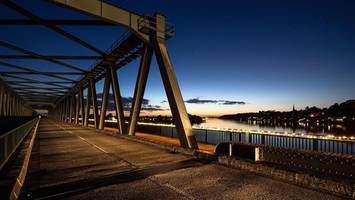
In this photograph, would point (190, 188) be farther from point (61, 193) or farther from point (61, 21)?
point (61, 21)

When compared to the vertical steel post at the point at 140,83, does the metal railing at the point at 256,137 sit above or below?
below

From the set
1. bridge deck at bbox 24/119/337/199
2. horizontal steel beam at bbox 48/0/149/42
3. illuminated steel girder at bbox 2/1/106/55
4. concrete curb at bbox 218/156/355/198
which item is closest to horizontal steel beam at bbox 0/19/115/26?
illuminated steel girder at bbox 2/1/106/55

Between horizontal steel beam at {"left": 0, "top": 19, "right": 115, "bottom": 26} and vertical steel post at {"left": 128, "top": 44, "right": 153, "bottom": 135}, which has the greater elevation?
horizontal steel beam at {"left": 0, "top": 19, "right": 115, "bottom": 26}

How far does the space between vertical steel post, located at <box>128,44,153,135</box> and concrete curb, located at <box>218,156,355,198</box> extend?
1044 cm

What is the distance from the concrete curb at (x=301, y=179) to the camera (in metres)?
5.76

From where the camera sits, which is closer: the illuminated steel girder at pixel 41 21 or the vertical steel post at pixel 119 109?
the illuminated steel girder at pixel 41 21

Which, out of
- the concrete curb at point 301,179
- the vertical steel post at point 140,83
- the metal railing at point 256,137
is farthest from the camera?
the vertical steel post at point 140,83

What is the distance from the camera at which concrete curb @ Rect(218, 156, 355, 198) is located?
5764mm

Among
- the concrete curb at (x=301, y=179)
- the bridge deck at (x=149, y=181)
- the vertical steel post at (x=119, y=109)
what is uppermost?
the vertical steel post at (x=119, y=109)

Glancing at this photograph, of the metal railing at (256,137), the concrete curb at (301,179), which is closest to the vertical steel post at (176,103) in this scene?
the metal railing at (256,137)

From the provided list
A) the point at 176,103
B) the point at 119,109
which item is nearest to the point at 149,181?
the point at 176,103

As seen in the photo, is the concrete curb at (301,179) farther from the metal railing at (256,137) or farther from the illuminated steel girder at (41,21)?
→ the illuminated steel girder at (41,21)

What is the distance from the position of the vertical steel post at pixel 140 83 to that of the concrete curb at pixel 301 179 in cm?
1044

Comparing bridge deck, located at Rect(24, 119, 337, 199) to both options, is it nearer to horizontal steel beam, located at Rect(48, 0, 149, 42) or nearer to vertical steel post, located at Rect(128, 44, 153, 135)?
vertical steel post, located at Rect(128, 44, 153, 135)
